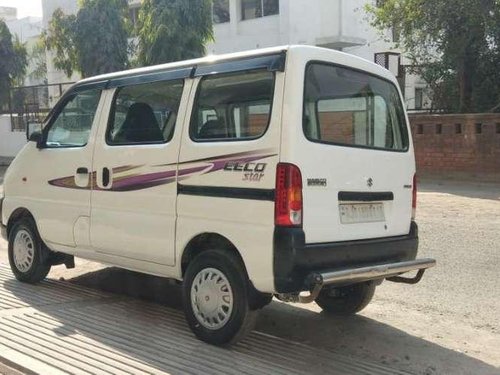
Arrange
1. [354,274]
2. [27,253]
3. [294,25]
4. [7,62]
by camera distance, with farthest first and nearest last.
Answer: [7,62] < [294,25] < [27,253] < [354,274]

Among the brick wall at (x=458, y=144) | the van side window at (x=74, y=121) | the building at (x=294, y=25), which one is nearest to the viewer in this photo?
the van side window at (x=74, y=121)

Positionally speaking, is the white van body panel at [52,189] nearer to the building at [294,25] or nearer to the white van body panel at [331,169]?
the white van body panel at [331,169]

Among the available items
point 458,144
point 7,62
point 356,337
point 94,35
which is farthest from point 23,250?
point 7,62

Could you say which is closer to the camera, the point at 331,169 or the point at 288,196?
the point at 288,196

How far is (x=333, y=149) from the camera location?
14.5 feet

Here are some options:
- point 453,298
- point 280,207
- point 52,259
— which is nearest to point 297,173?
point 280,207

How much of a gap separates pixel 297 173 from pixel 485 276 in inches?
140

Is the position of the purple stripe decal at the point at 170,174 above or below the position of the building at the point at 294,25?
below

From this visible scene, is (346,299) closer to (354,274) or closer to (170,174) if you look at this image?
(354,274)

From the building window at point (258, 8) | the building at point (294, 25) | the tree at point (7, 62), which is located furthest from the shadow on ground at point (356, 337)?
the tree at point (7, 62)

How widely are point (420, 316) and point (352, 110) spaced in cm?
201

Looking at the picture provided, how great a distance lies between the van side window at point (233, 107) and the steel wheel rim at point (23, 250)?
2681mm

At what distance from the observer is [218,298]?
4609 mm

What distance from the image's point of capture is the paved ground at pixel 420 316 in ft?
15.3
